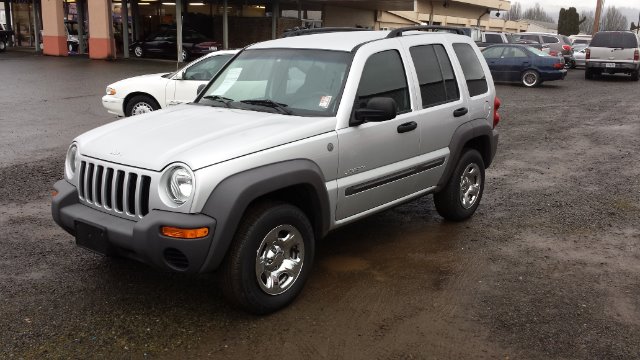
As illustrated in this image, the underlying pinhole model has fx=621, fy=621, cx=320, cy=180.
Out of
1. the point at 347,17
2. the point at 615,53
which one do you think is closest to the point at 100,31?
the point at 347,17

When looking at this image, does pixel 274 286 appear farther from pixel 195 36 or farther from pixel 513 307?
pixel 195 36

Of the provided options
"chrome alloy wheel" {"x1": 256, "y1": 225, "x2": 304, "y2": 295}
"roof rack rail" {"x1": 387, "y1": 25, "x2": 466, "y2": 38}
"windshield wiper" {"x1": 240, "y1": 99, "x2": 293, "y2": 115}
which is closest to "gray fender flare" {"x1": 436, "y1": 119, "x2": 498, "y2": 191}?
"roof rack rail" {"x1": 387, "y1": 25, "x2": 466, "y2": 38}

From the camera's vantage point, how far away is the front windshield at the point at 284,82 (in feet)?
15.6

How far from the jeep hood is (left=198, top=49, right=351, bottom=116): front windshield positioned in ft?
0.57

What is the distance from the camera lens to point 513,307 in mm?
4418

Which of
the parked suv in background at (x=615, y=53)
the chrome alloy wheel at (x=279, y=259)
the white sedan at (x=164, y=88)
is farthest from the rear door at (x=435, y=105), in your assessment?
the parked suv in background at (x=615, y=53)

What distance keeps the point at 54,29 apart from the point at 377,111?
32135 mm

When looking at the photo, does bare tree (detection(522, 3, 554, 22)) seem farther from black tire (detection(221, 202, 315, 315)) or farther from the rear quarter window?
black tire (detection(221, 202, 315, 315))

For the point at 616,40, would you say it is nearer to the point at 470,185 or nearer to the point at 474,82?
the point at 474,82

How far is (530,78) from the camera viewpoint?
21703 mm

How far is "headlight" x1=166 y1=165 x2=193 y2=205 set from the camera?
3787 mm

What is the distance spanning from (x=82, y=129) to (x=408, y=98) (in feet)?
26.0

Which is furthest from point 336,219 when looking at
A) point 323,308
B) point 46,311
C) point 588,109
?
point 588,109

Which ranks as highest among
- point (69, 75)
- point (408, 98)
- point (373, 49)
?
point (373, 49)
